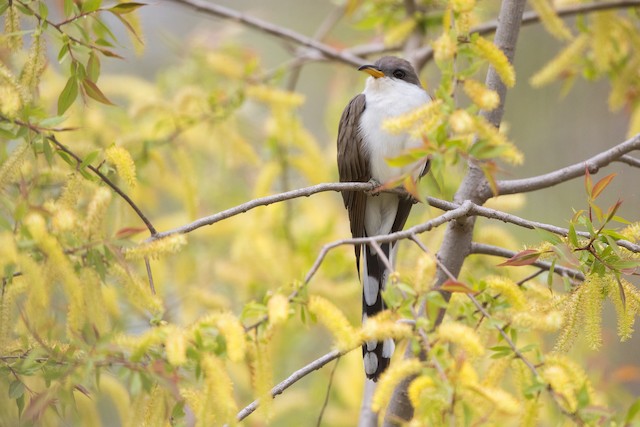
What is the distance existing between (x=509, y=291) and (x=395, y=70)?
2218 mm

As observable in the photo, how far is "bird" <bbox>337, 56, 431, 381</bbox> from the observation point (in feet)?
13.2

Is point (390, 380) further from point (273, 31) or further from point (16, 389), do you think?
point (273, 31)

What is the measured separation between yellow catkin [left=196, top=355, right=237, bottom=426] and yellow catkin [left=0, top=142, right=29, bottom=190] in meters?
0.90

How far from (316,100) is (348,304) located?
20.3ft

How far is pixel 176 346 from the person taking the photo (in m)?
1.96

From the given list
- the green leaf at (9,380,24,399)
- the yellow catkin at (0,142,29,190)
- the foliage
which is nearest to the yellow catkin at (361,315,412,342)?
the foliage

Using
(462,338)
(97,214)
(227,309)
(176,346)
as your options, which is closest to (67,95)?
(97,214)

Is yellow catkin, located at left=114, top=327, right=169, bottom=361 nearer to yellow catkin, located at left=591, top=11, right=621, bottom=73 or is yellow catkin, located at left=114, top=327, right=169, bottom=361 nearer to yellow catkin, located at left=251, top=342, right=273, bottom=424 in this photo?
yellow catkin, located at left=251, top=342, right=273, bottom=424

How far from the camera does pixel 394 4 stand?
5.21 metres

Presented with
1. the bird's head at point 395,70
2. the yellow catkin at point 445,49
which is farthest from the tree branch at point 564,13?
the yellow catkin at point 445,49

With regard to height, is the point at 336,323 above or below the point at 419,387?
above

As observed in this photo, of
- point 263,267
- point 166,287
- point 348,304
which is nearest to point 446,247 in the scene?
point 348,304

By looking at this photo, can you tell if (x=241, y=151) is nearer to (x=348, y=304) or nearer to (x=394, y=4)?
(x=348, y=304)

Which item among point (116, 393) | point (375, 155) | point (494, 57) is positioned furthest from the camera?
point (375, 155)
